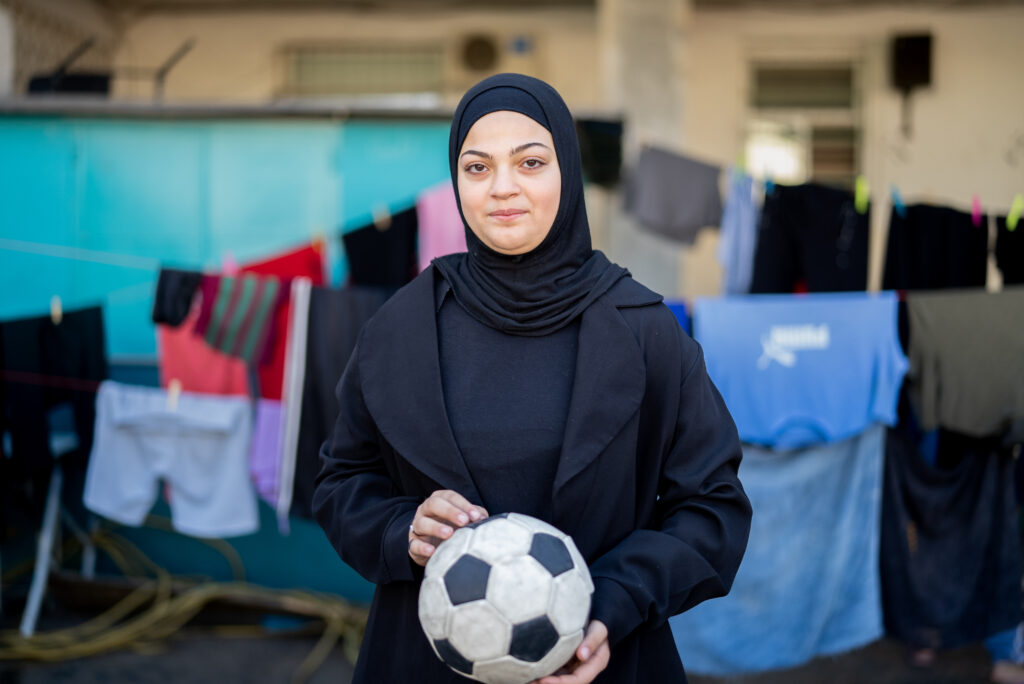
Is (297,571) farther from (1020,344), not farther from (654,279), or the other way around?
(1020,344)

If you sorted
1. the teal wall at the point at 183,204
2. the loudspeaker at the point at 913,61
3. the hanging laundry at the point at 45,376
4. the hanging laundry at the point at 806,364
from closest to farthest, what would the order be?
the hanging laundry at the point at 806,364, the hanging laundry at the point at 45,376, the teal wall at the point at 183,204, the loudspeaker at the point at 913,61

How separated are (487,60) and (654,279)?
307 cm

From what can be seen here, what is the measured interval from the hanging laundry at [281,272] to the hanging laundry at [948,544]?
2.94 meters

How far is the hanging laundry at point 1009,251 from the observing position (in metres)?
4.14

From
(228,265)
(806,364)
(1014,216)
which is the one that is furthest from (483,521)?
(1014,216)

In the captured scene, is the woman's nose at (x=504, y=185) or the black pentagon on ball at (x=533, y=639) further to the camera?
the woman's nose at (x=504, y=185)

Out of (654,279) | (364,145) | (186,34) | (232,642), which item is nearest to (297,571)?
(232,642)

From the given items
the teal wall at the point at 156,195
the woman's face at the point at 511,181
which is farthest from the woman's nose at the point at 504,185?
the teal wall at the point at 156,195

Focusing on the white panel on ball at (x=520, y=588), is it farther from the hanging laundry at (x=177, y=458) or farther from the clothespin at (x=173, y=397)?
the clothespin at (x=173, y=397)

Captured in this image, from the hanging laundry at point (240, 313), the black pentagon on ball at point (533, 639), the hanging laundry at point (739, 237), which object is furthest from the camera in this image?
the hanging laundry at point (739, 237)

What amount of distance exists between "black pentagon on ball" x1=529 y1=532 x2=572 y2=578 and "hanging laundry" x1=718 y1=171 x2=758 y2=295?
11.0 feet

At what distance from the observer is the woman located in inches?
57.4

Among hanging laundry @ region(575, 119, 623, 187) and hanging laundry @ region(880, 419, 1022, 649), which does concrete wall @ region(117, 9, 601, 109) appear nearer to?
hanging laundry @ region(575, 119, 623, 187)

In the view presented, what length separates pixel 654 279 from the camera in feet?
19.4
